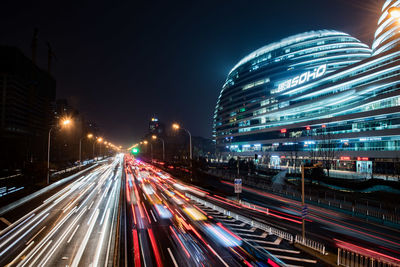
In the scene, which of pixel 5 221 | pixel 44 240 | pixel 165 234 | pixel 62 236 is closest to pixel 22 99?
pixel 5 221

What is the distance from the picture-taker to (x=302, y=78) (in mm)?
88375

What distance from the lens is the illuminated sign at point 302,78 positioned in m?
80.7

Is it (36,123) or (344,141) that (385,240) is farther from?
(36,123)

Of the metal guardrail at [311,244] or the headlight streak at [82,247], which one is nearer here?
the headlight streak at [82,247]

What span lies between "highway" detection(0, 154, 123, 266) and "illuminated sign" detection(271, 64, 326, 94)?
7910 centimetres

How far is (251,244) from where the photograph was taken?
1645 cm

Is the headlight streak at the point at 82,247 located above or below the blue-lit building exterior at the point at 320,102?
below

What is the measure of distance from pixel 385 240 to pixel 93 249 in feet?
70.3

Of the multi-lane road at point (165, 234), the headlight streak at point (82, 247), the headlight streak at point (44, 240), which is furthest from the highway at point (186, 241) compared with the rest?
the headlight streak at point (44, 240)

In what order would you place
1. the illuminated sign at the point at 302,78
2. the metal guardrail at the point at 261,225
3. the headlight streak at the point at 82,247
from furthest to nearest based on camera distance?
the illuminated sign at the point at 302,78 → the metal guardrail at the point at 261,225 → the headlight streak at the point at 82,247

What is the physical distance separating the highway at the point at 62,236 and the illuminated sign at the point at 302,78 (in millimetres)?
79104

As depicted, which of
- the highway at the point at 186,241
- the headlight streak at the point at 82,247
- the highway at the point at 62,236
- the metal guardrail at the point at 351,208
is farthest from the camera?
the metal guardrail at the point at 351,208

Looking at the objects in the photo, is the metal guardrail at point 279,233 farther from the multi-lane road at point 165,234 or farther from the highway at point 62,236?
the highway at point 62,236

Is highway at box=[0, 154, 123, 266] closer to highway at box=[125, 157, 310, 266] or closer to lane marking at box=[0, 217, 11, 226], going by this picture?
lane marking at box=[0, 217, 11, 226]
